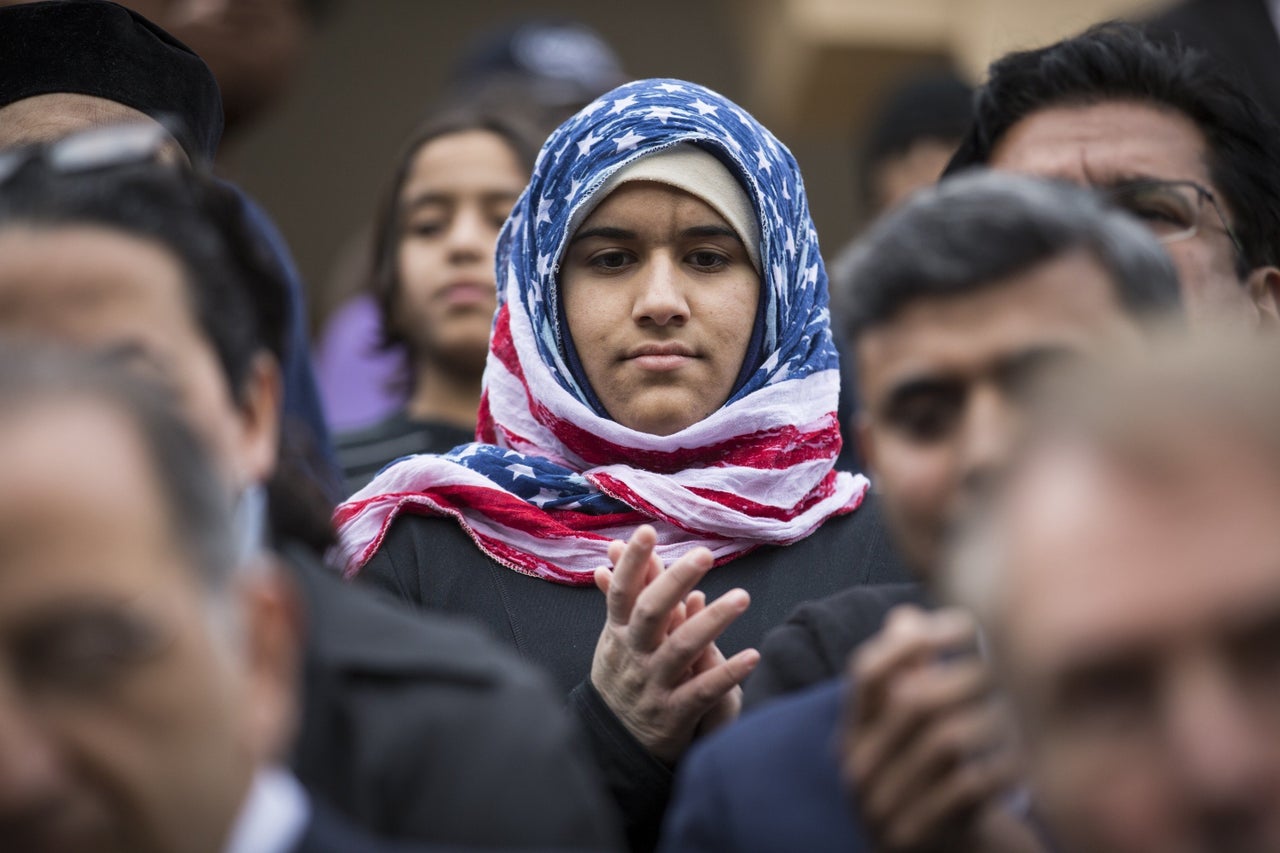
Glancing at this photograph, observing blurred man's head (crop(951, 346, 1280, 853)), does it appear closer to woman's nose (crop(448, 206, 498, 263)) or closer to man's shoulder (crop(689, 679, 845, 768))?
man's shoulder (crop(689, 679, 845, 768))

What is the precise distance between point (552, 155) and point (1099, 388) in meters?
2.06

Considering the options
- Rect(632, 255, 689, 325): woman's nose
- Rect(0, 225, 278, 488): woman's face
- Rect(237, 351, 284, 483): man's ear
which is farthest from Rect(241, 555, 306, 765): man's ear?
Rect(632, 255, 689, 325): woman's nose

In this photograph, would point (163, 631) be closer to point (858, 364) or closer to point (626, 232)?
point (858, 364)

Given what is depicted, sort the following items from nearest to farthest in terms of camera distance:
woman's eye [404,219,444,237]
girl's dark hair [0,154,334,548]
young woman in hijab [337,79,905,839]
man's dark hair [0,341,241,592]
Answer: man's dark hair [0,341,241,592], girl's dark hair [0,154,334,548], young woman in hijab [337,79,905,839], woman's eye [404,219,444,237]

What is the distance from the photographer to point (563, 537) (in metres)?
3.22

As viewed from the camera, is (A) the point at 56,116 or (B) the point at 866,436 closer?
(B) the point at 866,436

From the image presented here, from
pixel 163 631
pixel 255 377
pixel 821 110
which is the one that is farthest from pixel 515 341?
pixel 821 110

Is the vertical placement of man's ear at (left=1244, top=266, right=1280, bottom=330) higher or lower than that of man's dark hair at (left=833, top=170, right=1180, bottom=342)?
lower

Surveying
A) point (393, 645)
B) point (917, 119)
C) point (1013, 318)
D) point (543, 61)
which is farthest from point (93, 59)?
point (917, 119)

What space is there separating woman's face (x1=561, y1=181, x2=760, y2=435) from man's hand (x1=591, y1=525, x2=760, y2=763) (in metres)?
0.65

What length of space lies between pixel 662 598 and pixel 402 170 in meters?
2.51

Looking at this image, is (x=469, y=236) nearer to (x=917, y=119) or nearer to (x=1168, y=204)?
(x=917, y=119)

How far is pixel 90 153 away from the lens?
2252 millimetres

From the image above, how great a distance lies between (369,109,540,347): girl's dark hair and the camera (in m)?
4.70
